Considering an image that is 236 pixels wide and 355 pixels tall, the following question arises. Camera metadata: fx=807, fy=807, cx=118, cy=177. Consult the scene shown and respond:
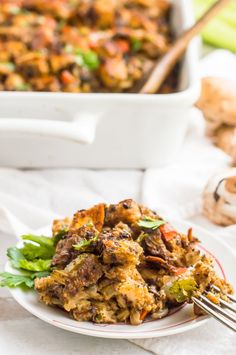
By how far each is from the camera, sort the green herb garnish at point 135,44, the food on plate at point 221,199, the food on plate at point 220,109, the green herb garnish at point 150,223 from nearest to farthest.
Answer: the green herb garnish at point 150,223
the food on plate at point 221,199
the food on plate at point 220,109
the green herb garnish at point 135,44

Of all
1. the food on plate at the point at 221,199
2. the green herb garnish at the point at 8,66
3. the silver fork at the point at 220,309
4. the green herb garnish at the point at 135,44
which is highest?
the green herb garnish at the point at 135,44

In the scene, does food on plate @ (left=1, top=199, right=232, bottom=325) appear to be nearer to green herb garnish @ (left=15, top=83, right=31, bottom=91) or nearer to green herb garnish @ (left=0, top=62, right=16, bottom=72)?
green herb garnish @ (left=15, top=83, right=31, bottom=91)

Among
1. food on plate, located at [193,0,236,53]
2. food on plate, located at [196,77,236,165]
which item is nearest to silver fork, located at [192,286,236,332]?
food on plate, located at [196,77,236,165]

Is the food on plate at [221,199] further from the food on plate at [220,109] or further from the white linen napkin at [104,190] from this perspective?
the food on plate at [220,109]

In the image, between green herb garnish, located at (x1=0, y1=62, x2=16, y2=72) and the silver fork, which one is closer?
the silver fork

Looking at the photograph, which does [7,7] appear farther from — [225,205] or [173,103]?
[225,205]

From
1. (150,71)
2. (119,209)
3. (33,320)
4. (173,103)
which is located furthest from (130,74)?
(33,320)

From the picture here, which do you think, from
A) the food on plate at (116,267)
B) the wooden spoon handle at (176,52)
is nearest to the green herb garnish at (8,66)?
the wooden spoon handle at (176,52)
